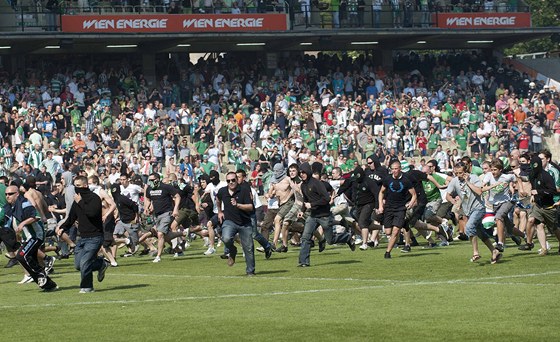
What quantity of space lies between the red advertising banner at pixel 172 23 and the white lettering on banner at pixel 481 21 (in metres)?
8.08

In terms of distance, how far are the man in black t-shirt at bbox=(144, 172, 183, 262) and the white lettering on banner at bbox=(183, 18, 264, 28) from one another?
23545 mm

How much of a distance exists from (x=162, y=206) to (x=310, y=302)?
9819 millimetres

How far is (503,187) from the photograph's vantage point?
22672 mm

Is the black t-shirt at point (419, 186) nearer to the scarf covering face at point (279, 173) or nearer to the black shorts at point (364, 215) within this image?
the black shorts at point (364, 215)

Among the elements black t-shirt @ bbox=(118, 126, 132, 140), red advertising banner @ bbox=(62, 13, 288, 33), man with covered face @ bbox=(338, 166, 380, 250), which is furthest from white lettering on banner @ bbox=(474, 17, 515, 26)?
man with covered face @ bbox=(338, 166, 380, 250)

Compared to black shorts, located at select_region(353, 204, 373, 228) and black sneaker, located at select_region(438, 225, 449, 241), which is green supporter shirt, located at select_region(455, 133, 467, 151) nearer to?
black sneaker, located at select_region(438, 225, 449, 241)

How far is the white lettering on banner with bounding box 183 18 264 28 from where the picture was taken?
4869 cm

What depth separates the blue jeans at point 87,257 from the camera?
18.2 metres

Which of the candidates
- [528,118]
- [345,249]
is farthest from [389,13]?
[345,249]

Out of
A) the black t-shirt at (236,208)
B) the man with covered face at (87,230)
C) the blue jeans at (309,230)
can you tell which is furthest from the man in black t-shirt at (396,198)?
the man with covered face at (87,230)

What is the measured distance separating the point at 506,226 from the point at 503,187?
106 centimetres

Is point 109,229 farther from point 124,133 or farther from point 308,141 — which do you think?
point 308,141

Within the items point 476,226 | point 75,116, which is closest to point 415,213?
point 476,226

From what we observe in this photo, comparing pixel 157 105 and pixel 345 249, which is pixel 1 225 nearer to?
pixel 345 249
